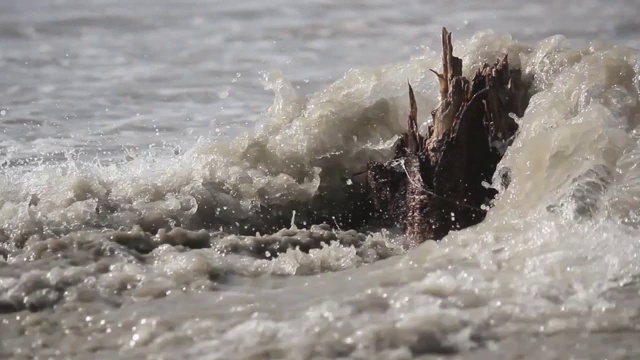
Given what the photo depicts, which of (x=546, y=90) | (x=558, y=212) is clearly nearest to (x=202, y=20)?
(x=546, y=90)

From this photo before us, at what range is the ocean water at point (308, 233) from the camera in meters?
3.17

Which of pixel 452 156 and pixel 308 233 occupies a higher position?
pixel 452 156

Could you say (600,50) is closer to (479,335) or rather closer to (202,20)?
(479,335)

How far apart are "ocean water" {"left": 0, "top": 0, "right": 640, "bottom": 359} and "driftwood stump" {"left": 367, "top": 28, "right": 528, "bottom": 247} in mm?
152

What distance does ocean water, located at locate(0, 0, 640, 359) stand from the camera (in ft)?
10.4

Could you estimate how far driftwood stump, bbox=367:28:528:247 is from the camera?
4426mm

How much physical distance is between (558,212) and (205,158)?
7.19ft

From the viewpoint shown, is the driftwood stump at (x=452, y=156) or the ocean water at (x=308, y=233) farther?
the driftwood stump at (x=452, y=156)

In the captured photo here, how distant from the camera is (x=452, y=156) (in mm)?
4438

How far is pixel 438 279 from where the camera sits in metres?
3.52

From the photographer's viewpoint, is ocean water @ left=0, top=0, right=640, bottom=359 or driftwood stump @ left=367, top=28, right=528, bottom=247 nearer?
ocean water @ left=0, top=0, right=640, bottom=359

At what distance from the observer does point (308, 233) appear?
4.41m

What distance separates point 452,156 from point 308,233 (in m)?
0.77

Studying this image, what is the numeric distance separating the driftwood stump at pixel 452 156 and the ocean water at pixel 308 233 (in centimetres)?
15
